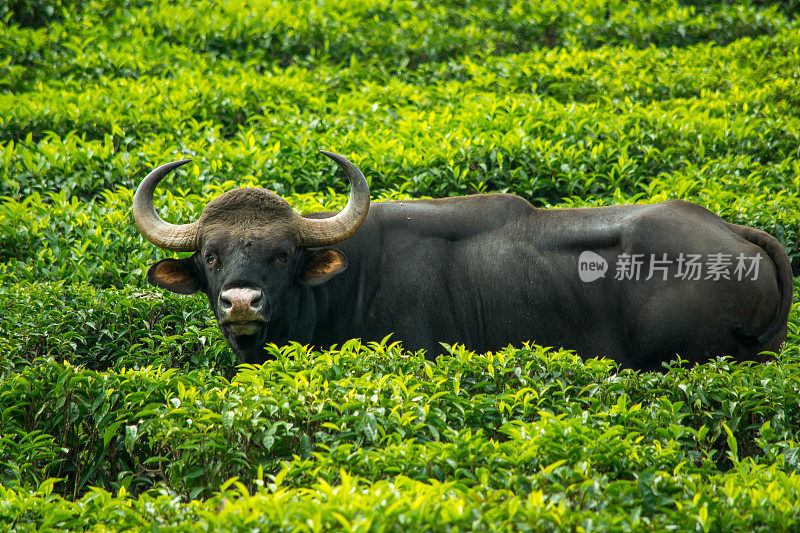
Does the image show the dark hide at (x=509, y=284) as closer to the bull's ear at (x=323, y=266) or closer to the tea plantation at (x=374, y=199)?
the bull's ear at (x=323, y=266)

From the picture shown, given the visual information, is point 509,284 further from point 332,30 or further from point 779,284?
point 332,30

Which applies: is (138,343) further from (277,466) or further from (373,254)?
(277,466)

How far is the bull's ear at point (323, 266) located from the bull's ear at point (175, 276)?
31.0 inches

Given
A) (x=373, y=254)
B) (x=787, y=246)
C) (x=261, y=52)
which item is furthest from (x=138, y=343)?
(x=261, y=52)

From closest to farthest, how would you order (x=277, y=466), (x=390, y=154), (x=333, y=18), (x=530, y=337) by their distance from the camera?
(x=277, y=466) < (x=530, y=337) < (x=390, y=154) < (x=333, y=18)

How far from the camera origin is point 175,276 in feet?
19.2

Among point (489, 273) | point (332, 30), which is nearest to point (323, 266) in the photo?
point (489, 273)

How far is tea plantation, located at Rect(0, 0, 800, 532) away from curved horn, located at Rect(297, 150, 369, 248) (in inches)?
29.0

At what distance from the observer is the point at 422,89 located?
12.4m

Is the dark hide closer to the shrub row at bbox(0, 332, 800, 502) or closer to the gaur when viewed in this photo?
the gaur

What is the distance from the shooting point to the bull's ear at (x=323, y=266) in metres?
5.66

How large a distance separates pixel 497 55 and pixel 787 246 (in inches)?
288

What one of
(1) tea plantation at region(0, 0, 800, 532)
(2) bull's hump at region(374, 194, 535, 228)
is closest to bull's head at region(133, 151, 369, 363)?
(1) tea plantation at region(0, 0, 800, 532)

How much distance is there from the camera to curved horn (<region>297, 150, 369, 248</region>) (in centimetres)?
567
